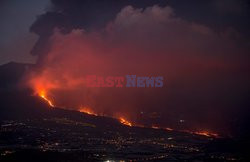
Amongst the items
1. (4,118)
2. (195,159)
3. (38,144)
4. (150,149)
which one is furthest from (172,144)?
(4,118)

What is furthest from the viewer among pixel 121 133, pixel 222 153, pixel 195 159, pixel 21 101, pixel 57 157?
pixel 21 101

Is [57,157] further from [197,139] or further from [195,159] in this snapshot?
[197,139]

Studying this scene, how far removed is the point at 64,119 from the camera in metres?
163

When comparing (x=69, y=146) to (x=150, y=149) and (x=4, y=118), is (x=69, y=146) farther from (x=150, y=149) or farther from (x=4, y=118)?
(x=4, y=118)

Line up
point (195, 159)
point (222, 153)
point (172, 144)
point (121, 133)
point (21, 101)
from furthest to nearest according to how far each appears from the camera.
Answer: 1. point (21, 101)
2. point (121, 133)
3. point (172, 144)
4. point (222, 153)
5. point (195, 159)

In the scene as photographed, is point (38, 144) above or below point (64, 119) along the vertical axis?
below

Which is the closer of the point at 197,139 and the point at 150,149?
the point at 150,149

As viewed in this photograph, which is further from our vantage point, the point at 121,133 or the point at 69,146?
the point at 121,133

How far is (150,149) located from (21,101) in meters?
87.0

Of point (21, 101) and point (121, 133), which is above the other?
point (21, 101)

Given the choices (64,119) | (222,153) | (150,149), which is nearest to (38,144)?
(150,149)

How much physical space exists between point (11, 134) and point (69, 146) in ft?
87.4

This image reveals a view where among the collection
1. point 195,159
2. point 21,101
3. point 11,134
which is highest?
point 21,101

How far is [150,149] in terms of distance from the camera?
12488 centimetres
